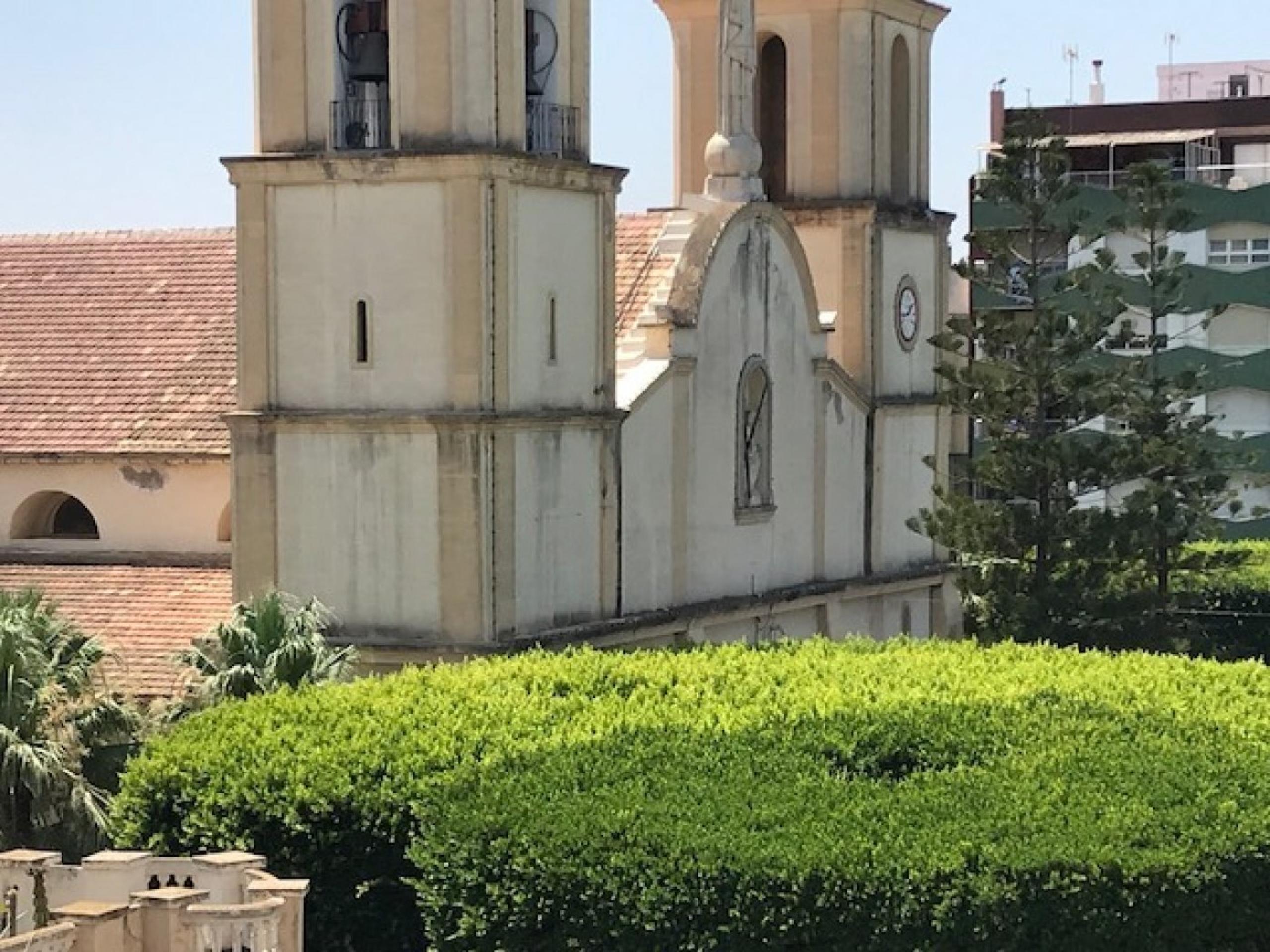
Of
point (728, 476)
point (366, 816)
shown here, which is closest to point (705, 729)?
point (366, 816)

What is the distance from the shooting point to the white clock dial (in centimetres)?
3912

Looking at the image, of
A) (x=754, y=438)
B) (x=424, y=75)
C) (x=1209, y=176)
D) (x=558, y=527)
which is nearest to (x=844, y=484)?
(x=754, y=438)

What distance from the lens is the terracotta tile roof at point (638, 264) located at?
34.0m

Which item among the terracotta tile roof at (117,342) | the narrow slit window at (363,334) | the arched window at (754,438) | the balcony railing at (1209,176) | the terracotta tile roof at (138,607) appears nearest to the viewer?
the narrow slit window at (363,334)

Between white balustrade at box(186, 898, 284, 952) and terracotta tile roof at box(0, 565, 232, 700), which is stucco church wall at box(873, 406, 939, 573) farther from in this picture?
white balustrade at box(186, 898, 284, 952)

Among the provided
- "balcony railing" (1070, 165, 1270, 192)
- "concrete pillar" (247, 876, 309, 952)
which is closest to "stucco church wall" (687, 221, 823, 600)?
"concrete pillar" (247, 876, 309, 952)

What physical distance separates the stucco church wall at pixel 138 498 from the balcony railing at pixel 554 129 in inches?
218

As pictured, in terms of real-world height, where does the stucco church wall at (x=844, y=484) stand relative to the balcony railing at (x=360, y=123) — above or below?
below

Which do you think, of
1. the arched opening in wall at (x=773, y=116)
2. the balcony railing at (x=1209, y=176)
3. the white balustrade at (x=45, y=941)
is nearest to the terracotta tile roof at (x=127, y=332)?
the arched opening in wall at (x=773, y=116)

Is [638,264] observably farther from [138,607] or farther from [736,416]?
[138,607]

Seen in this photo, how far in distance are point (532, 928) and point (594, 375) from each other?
458 inches

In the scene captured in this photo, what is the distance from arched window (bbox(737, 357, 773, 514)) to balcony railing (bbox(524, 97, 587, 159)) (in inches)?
208

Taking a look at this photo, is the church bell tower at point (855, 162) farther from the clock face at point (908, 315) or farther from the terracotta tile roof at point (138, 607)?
the terracotta tile roof at point (138, 607)

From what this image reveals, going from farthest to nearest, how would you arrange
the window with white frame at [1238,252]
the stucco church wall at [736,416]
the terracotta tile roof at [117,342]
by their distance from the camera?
1. the window with white frame at [1238,252]
2. the stucco church wall at [736,416]
3. the terracotta tile roof at [117,342]
